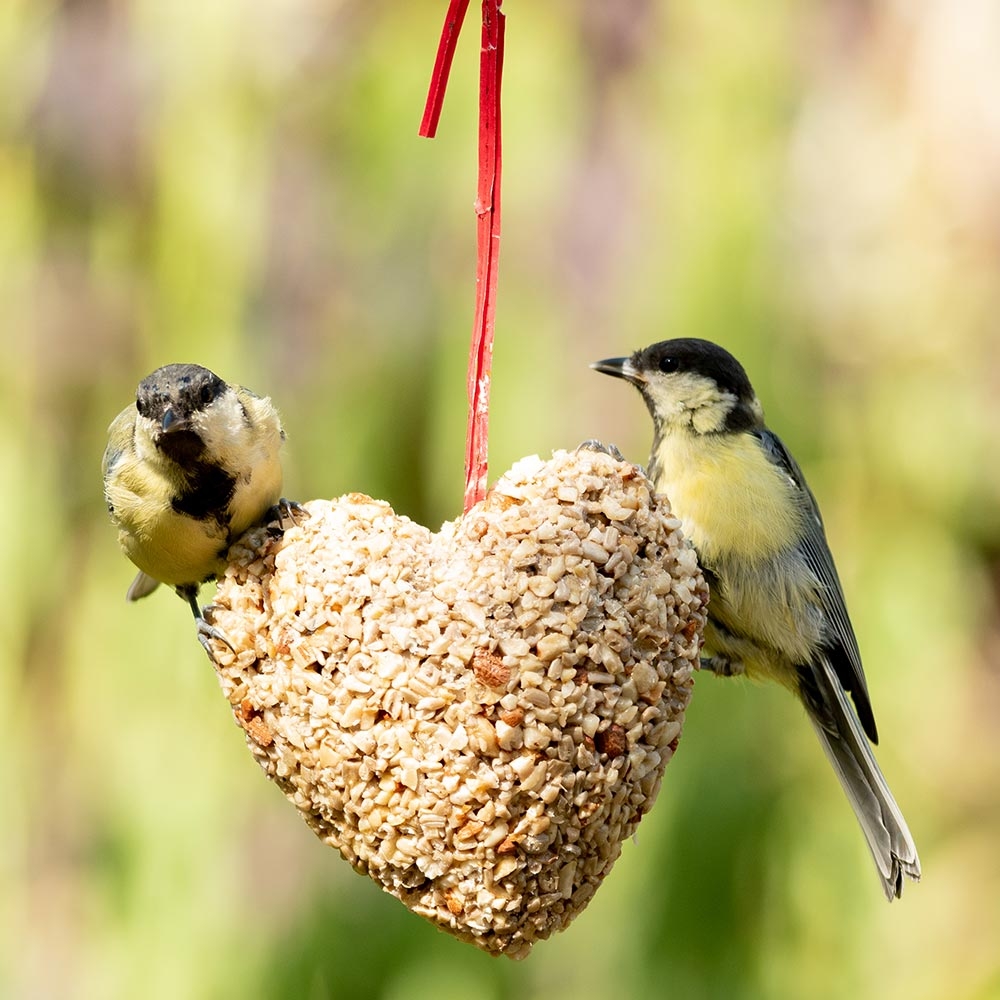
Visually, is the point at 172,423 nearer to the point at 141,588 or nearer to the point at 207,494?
the point at 207,494

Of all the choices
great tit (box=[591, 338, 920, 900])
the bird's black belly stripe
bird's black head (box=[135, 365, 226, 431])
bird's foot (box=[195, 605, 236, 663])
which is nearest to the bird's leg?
bird's foot (box=[195, 605, 236, 663])

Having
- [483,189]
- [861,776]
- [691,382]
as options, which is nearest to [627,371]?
[691,382]

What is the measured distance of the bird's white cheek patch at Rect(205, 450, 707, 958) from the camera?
1.15 metres

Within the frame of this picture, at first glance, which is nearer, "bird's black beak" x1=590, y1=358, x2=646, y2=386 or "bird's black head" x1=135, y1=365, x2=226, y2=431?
"bird's black head" x1=135, y1=365, x2=226, y2=431

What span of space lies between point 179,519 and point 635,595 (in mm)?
544

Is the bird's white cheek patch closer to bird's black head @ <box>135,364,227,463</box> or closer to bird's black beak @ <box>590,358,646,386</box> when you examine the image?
bird's black head @ <box>135,364,227,463</box>

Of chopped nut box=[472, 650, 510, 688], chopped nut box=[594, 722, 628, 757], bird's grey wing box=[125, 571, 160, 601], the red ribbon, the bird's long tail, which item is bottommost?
the bird's long tail

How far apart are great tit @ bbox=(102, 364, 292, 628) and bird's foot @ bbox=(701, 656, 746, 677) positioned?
733 millimetres

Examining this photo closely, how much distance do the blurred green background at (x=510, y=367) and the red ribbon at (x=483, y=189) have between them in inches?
41.3

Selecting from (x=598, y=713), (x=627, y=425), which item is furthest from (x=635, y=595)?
(x=627, y=425)

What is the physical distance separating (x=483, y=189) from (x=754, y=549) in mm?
729

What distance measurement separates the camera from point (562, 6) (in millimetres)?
2504

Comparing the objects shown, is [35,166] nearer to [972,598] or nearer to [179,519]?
[179,519]

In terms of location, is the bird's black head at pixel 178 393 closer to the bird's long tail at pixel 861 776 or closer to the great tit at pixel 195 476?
the great tit at pixel 195 476
